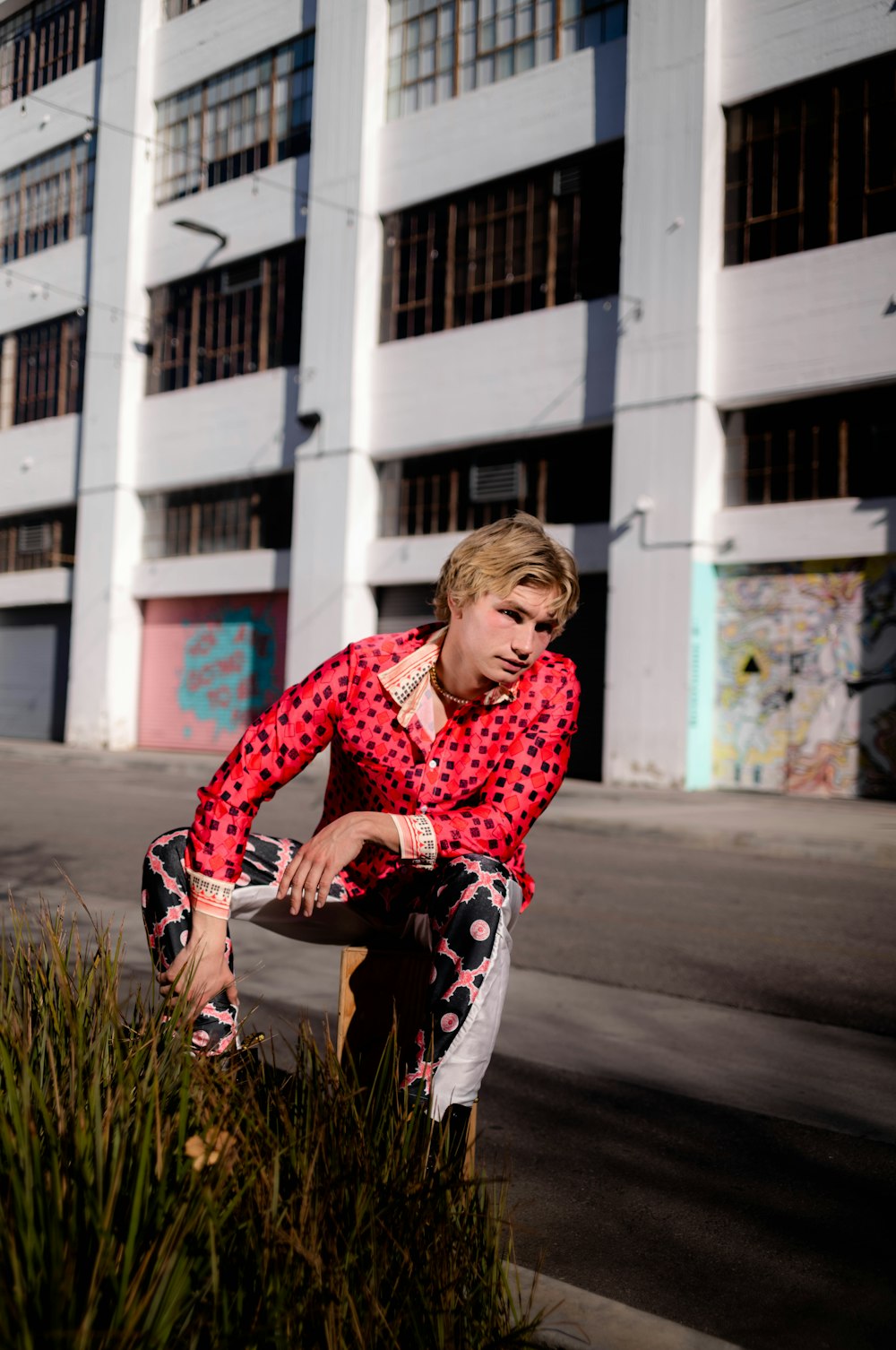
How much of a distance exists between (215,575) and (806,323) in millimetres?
12107

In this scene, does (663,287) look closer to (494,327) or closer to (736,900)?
(494,327)

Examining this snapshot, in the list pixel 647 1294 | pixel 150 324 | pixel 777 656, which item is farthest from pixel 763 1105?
pixel 150 324

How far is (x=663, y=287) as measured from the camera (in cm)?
1708

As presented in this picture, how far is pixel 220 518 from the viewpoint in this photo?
78.7ft

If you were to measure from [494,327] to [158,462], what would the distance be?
8.55m

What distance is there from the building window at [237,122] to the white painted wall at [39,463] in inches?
212

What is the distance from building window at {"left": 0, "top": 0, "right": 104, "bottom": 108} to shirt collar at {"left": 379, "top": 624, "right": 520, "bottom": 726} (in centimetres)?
2851

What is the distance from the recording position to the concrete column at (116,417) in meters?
25.1

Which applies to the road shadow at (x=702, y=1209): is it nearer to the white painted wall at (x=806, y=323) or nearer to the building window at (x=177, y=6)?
the white painted wall at (x=806, y=323)

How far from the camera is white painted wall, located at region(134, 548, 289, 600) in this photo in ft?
74.1

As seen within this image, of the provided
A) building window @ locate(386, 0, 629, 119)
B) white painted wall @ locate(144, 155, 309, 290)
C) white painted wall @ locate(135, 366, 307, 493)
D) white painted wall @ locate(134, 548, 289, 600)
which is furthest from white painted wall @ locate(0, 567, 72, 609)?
building window @ locate(386, 0, 629, 119)

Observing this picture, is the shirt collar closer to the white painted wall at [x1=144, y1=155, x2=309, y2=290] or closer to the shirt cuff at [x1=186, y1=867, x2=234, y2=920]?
the shirt cuff at [x1=186, y1=867, x2=234, y2=920]

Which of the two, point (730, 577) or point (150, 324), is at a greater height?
point (150, 324)

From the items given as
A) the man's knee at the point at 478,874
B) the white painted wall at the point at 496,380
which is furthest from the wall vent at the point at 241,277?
the man's knee at the point at 478,874
